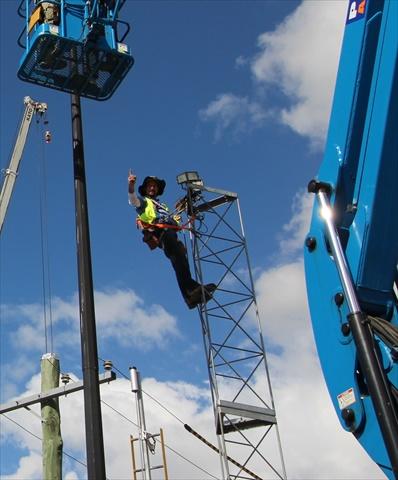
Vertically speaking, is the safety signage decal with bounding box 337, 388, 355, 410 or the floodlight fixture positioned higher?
the floodlight fixture

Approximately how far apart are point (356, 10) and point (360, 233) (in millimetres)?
1465

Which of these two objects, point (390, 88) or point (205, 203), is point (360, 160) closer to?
point (390, 88)

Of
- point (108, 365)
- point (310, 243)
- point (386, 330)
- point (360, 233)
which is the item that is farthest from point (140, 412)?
point (386, 330)

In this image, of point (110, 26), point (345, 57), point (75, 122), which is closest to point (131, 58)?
point (110, 26)

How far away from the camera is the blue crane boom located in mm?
3345

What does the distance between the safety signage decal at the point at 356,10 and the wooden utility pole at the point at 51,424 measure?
21.8 ft

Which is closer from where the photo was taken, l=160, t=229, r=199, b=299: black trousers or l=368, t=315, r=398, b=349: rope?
l=368, t=315, r=398, b=349: rope

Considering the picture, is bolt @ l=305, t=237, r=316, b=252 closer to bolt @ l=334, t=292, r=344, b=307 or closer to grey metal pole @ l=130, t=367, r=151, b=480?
bolt @ l=334, t=292, r=344, b=307

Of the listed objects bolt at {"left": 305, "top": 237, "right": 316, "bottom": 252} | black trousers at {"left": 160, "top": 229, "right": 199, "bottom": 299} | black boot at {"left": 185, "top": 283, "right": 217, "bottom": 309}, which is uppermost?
black trousers at {"left": 160, "top": 229, "right": 199, "bottom": 299}

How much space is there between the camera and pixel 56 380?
9.41 m

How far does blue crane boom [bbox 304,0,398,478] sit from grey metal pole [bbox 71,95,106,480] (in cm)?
235

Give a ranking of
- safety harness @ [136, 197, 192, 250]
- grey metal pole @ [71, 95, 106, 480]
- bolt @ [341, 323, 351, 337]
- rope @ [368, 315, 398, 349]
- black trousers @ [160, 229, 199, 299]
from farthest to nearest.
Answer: black trousers @ [160, 229, 199, 299] → safety harness @ [136, 197, 192, 250] → grey metal pole @ [71, 95, 106, 480] → bolt @ [341, 323, 351, 337] → rope @ [368, 315, 398, 349]

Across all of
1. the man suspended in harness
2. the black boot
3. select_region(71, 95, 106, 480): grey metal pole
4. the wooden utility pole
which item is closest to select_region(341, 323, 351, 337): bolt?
select_region(71, 95, 106, 480): grey metal pole

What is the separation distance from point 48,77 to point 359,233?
457 cm
